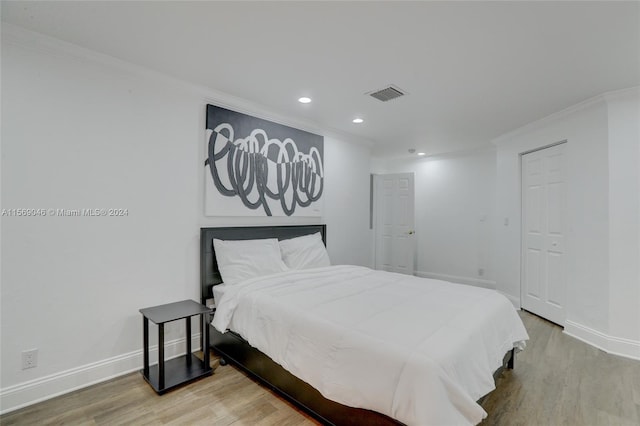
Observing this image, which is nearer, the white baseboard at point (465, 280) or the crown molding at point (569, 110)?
the crown molding at point (569, 110)

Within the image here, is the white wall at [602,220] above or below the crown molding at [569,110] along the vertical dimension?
below

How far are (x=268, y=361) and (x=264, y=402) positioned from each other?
25 centimetres

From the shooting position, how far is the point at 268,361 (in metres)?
2.20

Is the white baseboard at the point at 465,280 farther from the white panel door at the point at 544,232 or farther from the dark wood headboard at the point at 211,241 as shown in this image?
the dark wood headboard at the point at 211,241

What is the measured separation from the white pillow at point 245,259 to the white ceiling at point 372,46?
58.4 inches

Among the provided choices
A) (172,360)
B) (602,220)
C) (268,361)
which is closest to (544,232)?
(602,220)

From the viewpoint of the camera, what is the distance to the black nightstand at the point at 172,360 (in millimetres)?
2184

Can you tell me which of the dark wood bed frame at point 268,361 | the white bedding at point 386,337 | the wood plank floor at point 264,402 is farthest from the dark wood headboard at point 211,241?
the wood plank floor at point 264,402

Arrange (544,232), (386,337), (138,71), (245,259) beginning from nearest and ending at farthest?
(386,337) < (138,71) < (245,259) < (544,232)

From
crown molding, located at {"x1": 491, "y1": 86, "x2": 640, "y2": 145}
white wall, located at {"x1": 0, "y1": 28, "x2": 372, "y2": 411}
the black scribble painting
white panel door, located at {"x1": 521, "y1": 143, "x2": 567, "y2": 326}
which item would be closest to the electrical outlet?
white wall, located at {"x1": 0, "y1": 28, "x2": 372, "y2": 411}

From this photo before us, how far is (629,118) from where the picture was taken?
2.93m

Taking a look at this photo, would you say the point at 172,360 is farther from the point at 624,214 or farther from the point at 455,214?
the point at 455,214

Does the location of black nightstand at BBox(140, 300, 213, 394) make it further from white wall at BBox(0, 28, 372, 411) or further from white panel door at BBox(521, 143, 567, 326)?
white panel door at BBox(521, 143, 567, 326)

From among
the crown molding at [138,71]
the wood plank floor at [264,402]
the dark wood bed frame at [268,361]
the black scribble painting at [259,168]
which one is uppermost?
the crown molding at [138,71]
